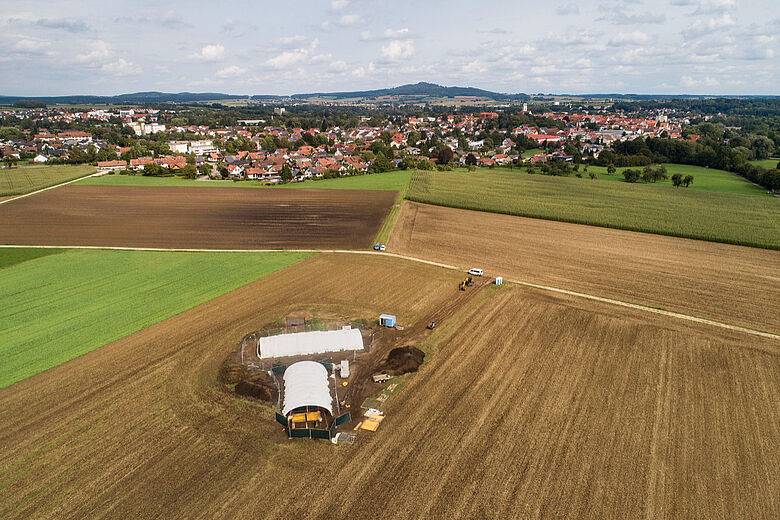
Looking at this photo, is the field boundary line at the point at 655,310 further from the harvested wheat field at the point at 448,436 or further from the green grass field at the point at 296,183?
the green grass field at the point at 296,183

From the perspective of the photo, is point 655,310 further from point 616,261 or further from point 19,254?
point 19,254

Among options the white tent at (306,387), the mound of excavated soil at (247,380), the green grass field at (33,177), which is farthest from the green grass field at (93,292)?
the green grass field at (33,177)

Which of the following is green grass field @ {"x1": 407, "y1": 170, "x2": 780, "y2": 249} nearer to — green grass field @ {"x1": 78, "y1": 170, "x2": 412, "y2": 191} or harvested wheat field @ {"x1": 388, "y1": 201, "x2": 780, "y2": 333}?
harvested wheat field @ {"x1": 388, "y1": 201, "x2": 780, "y2": 333}

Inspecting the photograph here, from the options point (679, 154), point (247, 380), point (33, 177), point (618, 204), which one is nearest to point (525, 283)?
point (247, 380)

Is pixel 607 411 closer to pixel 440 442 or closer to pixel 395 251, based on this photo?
pixel 440 442

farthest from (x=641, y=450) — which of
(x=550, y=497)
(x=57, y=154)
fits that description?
(x=57, y=154)
